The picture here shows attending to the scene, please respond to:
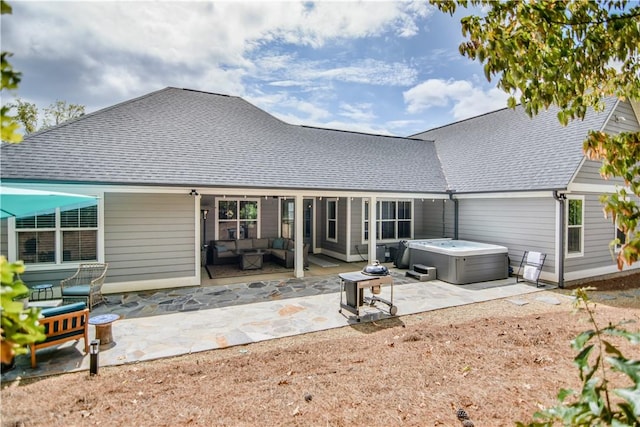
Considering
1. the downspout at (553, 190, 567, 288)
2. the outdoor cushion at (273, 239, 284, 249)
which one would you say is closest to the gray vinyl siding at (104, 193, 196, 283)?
the outdoor cushion at (273, 239, 284, 249)

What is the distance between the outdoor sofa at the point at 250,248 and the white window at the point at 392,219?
10.9 ft

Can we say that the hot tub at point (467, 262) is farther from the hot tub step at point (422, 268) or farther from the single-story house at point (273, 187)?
the single-story house at point (273, 187)

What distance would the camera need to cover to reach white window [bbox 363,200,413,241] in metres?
13.7

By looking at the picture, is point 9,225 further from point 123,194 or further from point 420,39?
point 420,39

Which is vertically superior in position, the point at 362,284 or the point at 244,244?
the point at 244,244

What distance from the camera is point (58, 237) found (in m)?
8.09

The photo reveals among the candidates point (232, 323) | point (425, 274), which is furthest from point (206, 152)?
point (425, 274)

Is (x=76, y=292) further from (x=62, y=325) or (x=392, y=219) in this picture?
(x=392, y=219)

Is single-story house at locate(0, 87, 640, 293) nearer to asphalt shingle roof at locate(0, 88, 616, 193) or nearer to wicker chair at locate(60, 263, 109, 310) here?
asphalt shingle roof at locate(0, 88, 616, 193)

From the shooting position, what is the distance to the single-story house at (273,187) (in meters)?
8.32

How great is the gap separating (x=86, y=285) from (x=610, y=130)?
623 inches

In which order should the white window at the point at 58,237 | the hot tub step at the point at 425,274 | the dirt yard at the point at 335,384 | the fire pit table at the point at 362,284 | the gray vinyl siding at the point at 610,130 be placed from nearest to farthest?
the dirt yard at the point at 335,384
the fire pit table at the point at 362,284
the white window at the point at 58,237
the gray vinyl siding at the point at 610,130
the hot tub step at the point at 425,274

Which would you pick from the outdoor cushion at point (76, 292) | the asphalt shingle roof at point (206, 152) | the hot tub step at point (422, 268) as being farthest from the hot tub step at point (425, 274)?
Result: the outdoor cushion at point (76, 292)

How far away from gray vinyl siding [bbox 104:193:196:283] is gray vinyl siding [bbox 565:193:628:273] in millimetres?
11340
